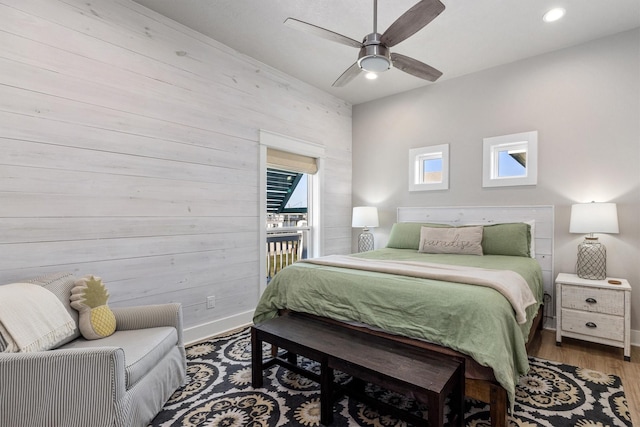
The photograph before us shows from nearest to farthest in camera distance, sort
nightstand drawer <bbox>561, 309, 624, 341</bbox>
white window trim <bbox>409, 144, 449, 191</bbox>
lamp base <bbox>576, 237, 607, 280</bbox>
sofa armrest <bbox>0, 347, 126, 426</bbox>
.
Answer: sofa armrest <bbox>0, 347, 126, 426</bbox> < nightstand drawer <bbox>561, 309, 624, 341</bbox> < lamp base <bbox>576, 237, 607, 280</bbox> < white window trim <bbox>409, 144, 449, 191</bbox>

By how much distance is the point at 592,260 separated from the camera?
9.43 ft

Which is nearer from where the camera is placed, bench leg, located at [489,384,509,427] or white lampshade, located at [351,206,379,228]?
bench leg, located at [489,384,509,427]

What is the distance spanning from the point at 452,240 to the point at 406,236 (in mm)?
615

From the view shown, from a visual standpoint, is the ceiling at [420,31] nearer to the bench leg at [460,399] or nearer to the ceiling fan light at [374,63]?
the ceiling fan light at [374,63]

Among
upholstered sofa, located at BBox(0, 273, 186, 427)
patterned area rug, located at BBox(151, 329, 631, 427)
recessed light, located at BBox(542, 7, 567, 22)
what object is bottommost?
patterned area rug, located at BBox(151, 329, 631, 427)

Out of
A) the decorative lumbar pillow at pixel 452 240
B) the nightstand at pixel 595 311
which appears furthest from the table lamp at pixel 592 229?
the decorative lumbar pillow at pixel 452 240

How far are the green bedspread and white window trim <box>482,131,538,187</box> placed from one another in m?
1.23

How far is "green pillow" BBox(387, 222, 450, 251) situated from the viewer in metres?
3.70

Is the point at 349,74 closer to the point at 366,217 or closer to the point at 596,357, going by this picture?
the point at 366,217

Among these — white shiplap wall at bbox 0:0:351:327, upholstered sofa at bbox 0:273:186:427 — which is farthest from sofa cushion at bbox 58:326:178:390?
white shiplap wall at bbox 0:0:351:327

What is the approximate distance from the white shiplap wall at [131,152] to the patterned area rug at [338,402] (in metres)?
0.93

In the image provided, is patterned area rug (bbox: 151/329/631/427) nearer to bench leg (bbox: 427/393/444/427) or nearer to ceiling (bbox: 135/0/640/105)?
bench leg (bbox: 427/393/444/427)

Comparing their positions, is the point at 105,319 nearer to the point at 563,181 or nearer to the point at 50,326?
the point at 50,326

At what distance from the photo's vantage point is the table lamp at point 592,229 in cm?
271
